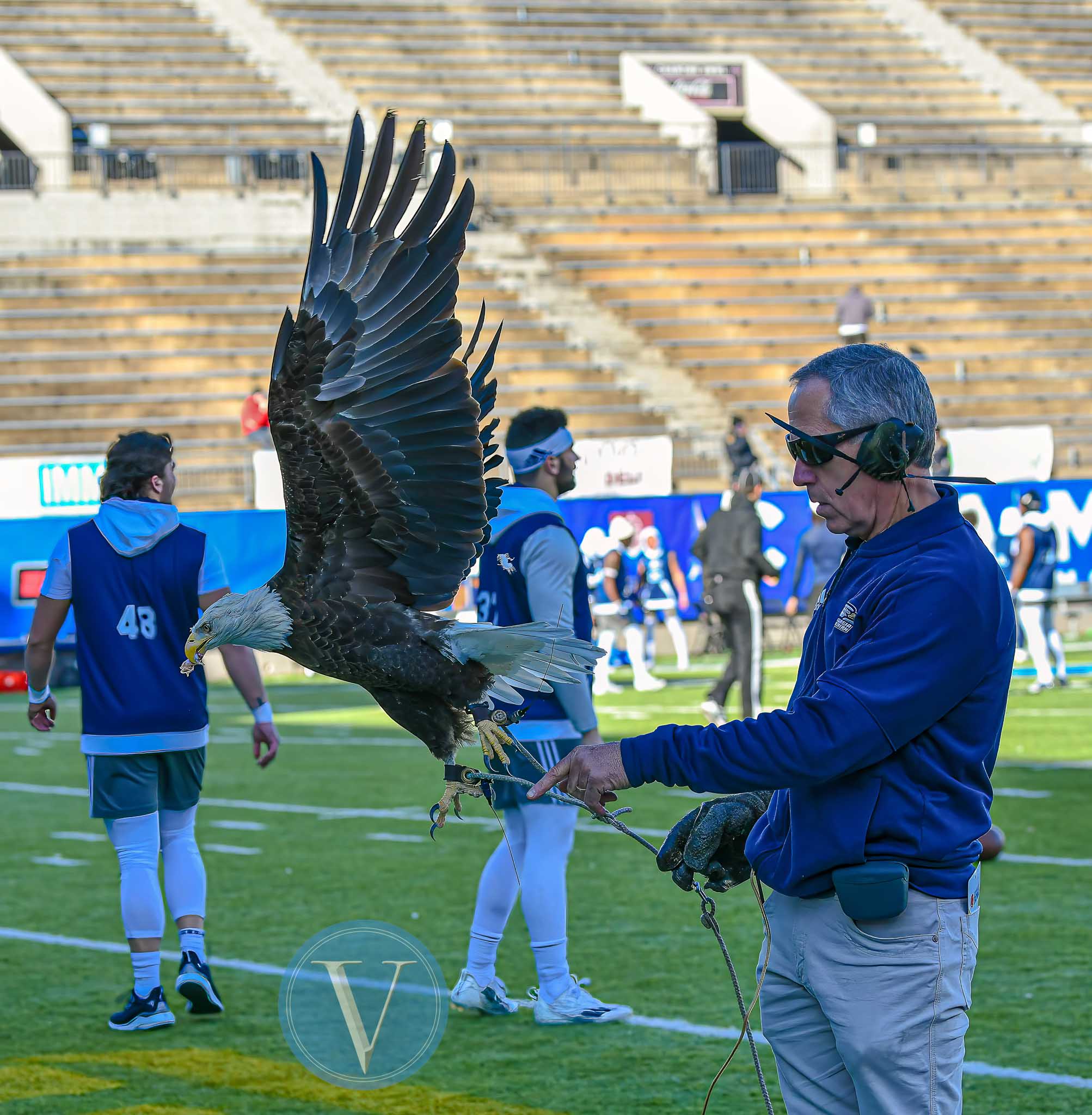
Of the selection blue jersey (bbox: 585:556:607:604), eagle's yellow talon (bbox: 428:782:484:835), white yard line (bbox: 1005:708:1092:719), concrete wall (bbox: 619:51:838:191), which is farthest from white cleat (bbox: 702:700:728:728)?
concrete wall (bbox: 619:51:838:191)

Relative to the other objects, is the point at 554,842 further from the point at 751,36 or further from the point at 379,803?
the point at 751,36

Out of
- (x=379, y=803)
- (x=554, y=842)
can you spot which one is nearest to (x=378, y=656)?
(x=554, y=842)

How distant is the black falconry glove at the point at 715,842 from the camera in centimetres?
341

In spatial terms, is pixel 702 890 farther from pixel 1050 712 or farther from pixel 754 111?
pixel 754 111

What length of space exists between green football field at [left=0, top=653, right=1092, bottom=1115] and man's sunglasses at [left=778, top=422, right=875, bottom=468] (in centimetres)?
268

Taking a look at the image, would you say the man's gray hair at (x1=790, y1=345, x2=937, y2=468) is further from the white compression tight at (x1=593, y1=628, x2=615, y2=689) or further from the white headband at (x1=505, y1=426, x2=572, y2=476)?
the white compression tight at (x1=593, y1=628, x2=615, y2=689)

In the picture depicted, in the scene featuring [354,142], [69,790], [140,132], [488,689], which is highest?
[140,132]

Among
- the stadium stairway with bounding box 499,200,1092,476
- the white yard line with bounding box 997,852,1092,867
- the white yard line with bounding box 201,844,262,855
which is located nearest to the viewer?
the white yard line with bounding box 997,852,1092,867

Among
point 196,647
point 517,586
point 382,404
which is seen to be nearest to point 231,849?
point 517,586

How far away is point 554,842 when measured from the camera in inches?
243

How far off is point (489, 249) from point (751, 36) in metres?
10.7

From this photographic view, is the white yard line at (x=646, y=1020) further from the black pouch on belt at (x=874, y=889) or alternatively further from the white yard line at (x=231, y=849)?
the white yard line at (x=231, y=849)

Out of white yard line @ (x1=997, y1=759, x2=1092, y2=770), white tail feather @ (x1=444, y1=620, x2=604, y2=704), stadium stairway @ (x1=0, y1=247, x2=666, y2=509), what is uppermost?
stadium stairway @ (x1=0, y1=247, x2=666, y2=509)

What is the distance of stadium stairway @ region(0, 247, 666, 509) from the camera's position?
24.6m
